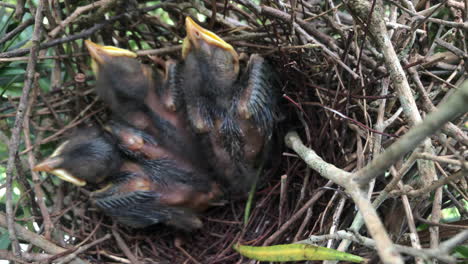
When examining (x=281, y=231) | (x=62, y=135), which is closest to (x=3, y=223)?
(x=62, y=135)

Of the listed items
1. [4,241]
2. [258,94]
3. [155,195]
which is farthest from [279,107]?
[4,241]

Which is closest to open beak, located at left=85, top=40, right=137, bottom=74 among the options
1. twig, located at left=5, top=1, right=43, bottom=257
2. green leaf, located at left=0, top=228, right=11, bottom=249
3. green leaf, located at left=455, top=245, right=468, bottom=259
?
twig, located at left=5, top=1, right=43, bottom=257

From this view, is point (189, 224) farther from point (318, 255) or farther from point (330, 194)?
point (318, 255)

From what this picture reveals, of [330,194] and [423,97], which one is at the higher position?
[423,97]

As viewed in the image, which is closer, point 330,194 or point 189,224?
point 330,194

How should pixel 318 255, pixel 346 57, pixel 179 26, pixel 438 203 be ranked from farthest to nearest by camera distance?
pixel 179 26 < pixel 346 57 < pixel 438 203 < pixel 318 255

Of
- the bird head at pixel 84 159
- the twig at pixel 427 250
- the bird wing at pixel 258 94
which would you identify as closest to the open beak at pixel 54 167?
the bird head at pixel 84 159

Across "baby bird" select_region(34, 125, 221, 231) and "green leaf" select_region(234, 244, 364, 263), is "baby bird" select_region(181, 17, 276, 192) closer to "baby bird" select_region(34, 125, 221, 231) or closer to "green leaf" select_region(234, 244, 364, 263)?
"baby bird" select_region(34, 125, 221, 231)
